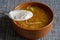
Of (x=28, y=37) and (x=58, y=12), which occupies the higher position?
(x=58, y=12)

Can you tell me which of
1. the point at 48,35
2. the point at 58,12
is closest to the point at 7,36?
the point at 48,35

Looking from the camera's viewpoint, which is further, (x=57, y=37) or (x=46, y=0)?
(x=46, y=0)

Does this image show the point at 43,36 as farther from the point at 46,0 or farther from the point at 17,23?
the point at 46,0
